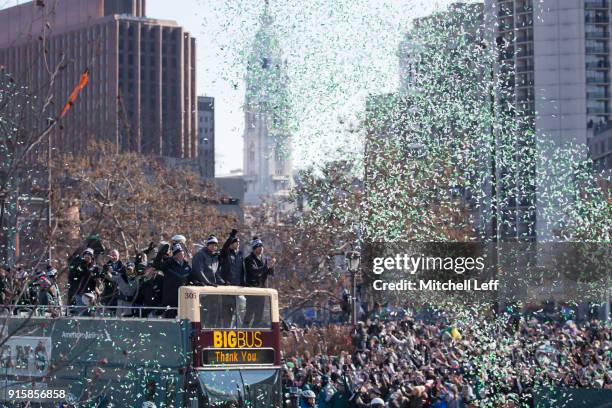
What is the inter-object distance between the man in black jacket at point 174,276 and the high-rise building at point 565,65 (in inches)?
2266

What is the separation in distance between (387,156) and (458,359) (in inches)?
318

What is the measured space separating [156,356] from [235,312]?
1.40 m

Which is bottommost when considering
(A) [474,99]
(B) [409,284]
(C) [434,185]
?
(B) [409,284]

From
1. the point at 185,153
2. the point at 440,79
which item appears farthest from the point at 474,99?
the point at 185,153

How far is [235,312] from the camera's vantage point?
64.7ft

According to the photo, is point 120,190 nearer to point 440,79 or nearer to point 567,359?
point 440,79

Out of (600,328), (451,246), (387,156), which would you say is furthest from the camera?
(387,156)

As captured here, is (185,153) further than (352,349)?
Yes

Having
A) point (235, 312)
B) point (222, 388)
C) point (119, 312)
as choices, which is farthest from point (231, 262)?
point (222, 388)

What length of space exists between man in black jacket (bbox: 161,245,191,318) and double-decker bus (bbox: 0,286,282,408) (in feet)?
1.49

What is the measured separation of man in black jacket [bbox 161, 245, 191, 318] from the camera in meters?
19.9

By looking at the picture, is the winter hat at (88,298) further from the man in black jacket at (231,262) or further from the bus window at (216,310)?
the man in black jacket at (231,262)

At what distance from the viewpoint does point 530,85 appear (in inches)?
3450

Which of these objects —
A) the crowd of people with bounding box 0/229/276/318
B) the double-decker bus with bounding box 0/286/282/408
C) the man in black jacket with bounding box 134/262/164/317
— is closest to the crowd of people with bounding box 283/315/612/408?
the double-decker bus with bounding box 0/286/282/408
